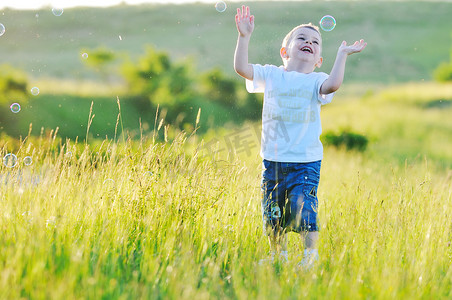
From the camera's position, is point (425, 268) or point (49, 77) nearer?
point (425, 268)

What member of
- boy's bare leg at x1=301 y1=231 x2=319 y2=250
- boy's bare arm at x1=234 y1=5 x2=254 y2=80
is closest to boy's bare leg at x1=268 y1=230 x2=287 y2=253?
boy's bare leg at x1=301 y1=231 x2=319 y2=250

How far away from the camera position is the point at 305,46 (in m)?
3.56

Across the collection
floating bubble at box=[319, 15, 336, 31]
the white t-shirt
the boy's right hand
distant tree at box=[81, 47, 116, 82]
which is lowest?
the white t-shirt

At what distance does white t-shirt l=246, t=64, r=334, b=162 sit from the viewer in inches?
135

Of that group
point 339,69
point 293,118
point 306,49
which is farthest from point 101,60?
point 339,69

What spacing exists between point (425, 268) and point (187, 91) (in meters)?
22.8

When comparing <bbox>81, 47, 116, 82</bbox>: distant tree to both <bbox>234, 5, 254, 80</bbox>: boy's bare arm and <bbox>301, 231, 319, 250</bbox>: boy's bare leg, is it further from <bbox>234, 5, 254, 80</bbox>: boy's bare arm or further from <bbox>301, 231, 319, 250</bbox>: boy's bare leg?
<bbox>301, 231, 319, 250</bbox>: boy's bare leg

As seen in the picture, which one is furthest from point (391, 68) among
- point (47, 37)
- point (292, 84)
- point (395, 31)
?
point (292, 84)

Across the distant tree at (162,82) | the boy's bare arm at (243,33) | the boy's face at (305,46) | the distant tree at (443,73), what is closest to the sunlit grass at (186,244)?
the boy's bare arm at (243,33)

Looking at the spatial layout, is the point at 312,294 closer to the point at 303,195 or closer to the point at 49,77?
the point at 303,195

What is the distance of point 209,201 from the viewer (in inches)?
137

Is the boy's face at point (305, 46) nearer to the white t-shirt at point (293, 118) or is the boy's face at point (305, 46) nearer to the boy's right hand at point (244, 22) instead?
the white t-shirt at point (293, 118)

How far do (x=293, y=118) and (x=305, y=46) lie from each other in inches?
21.9

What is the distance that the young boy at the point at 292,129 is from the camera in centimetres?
338
